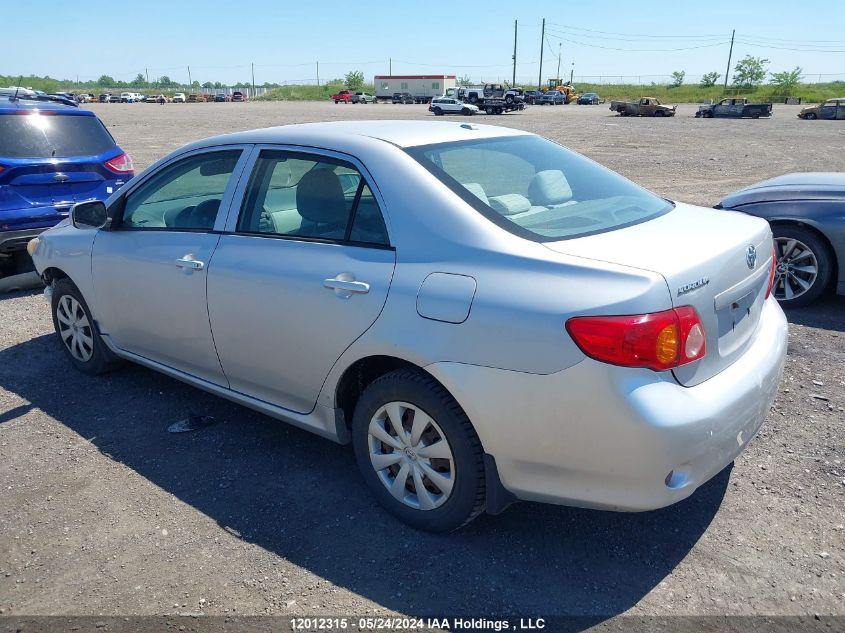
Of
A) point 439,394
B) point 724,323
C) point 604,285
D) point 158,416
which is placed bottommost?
point 158,416

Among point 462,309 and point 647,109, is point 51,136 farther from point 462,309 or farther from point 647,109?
point 647,109

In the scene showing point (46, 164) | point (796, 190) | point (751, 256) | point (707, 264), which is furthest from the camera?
point (46, 164)

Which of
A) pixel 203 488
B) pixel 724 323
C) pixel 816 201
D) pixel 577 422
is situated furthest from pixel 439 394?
pixel 816 201

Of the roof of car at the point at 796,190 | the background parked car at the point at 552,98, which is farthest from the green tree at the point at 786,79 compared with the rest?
the roof of car at the point at 796,190

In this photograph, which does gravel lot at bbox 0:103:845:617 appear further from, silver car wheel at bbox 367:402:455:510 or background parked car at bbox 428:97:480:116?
background parked car at bbox 428:97:480:116

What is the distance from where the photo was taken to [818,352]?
5133mm

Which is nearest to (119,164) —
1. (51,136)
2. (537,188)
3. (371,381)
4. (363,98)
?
(51,136)

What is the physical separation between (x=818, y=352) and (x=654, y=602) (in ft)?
10.7

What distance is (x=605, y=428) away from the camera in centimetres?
250

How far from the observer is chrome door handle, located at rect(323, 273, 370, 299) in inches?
120

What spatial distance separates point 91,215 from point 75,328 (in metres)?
0.92

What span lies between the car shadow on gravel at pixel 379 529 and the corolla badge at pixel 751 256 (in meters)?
1.15

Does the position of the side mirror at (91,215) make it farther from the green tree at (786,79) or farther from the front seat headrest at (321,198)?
the green tree at (786,79)

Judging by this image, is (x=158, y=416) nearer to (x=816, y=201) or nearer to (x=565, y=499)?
(x=565, y=499)
